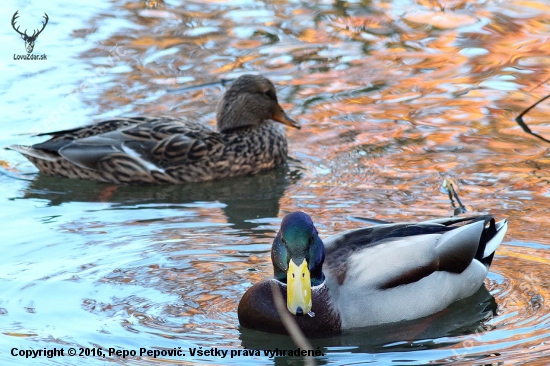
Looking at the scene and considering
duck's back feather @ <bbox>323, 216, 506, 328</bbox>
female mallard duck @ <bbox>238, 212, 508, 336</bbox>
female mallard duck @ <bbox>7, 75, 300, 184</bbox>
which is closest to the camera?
female mallard duck @ <bbox>238, 212, 508, 336</bbox>

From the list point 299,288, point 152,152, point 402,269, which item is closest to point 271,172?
point 152,152

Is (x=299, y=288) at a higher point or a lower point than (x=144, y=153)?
higher

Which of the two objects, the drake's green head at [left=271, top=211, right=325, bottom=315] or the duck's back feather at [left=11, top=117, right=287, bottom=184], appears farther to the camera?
the duck's back feather at [left=11, top=117, right=287, bottom=184]

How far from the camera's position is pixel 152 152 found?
954 centimetres

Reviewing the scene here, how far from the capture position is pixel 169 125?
9602mm

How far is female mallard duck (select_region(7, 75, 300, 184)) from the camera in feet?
31.2

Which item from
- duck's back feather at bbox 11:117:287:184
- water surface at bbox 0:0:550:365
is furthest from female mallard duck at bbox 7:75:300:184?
water surface at bbox 0:0:550:365

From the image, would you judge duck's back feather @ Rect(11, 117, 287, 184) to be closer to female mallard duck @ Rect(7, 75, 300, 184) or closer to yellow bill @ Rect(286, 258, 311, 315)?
female mallard duck @ Rect(7, 75, 300, 184)

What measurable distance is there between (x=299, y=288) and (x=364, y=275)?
1.92 feet

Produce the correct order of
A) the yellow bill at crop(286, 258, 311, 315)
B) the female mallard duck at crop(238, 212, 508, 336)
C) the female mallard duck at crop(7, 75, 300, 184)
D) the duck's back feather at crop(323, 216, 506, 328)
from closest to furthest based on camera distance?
the yellow bill at crop(286, 258, 311, 315) < the female mallard duck at crop(238, 212, 508, 336) < the duck's back feather at crop(323, 216, 506, 328) < the female mallard duck at crop(7, 75, 300, 184)

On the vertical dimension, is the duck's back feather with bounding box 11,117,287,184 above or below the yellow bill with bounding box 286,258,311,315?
below

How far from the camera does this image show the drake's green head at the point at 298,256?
237 inches

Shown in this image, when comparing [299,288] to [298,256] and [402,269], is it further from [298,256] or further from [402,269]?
[402,269]

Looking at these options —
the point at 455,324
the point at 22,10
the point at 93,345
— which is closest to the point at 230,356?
the point at 93,345
